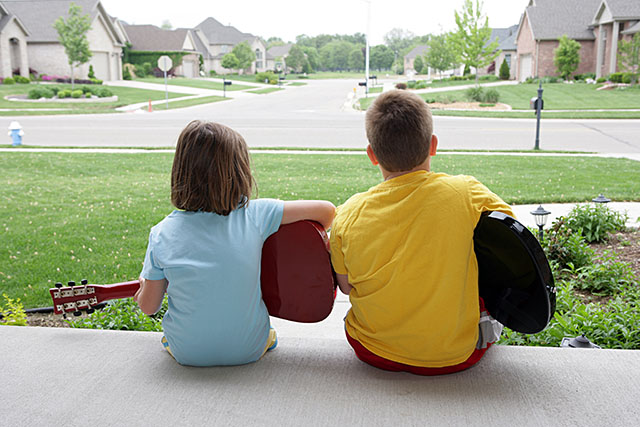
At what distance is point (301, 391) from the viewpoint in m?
2.41

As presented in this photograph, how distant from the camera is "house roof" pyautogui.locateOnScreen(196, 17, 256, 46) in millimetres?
75062

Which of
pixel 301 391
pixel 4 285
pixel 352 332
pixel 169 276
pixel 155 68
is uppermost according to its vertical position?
pixel 155 68

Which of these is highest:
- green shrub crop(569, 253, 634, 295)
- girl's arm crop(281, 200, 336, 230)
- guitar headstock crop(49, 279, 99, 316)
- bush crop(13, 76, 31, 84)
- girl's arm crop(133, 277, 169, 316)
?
bush crop(13, 76, 31, 84)

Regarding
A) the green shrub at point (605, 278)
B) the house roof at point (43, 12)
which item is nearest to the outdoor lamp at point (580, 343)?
the green shrub at point (605, 278)

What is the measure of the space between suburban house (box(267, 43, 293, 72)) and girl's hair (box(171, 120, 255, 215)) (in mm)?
87550

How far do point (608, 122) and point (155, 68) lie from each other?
4412 centimetres

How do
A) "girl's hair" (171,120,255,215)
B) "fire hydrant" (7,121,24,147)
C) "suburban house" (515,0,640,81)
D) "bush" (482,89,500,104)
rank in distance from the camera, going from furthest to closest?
1. "suburban house" (515,0,640,81)
2. "bush" (482,89,500,104)
3. "fire hydrant" (7,121,24,147)
4. "girl's hair" (171,120,255,215)

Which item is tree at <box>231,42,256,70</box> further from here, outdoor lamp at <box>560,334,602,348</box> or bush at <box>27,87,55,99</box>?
outdoor lamp at <box>560,334,602,348</box>

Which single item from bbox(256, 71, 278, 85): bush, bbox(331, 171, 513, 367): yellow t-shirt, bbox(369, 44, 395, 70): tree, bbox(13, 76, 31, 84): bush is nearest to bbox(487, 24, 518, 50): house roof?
bbox(256, 71, 278, 85): bush

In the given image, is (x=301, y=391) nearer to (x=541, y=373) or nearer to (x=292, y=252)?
(x=292, y=252)

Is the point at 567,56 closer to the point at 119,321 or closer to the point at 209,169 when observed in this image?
the point at 119,321

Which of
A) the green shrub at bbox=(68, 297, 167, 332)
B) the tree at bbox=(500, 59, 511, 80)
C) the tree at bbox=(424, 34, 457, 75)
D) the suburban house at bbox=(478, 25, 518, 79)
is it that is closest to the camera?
the green shrub at bbox=(68, 297, 167, 332)

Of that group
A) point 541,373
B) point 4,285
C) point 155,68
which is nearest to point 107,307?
point 4,285

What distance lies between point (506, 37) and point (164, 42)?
34157mm
